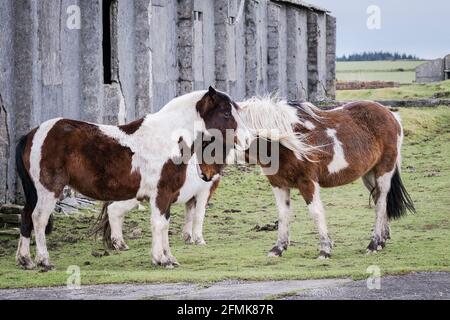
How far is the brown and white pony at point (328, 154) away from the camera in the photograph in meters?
12.3

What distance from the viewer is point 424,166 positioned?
73.9 feet

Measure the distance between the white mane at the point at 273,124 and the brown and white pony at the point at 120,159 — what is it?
41 cm

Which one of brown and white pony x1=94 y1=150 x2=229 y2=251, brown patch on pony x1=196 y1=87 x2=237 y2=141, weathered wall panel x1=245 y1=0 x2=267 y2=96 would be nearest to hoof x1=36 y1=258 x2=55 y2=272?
brown and white pony x1=94 y1=150 x2=229 y2=251

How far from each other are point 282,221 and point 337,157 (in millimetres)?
1057

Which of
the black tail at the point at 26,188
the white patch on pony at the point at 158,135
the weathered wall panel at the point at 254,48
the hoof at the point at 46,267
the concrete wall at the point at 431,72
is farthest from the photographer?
the concrete wall at the point at 431,72

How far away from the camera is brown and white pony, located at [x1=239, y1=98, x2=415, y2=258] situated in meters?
12.3

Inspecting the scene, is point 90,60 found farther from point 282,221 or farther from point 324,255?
point 324,255

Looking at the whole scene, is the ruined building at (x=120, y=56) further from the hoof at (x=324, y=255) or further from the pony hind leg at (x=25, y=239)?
the hoof at (x=324, y=255)

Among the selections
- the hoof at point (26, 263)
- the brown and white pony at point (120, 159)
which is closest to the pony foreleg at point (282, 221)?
the brown and white pony at point (120, 159)

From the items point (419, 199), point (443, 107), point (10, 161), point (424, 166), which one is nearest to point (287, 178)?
point (10, 161)

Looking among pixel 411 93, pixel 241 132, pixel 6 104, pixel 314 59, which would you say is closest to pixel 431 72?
pixel 314 59

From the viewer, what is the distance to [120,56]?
19812mm

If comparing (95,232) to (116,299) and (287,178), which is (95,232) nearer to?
(287,178)

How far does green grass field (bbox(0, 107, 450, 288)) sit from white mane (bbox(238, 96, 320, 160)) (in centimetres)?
135
